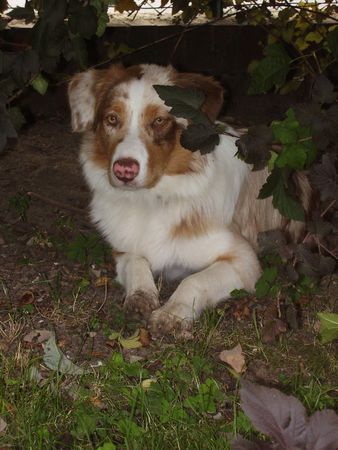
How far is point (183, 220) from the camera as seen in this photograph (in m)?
4.21

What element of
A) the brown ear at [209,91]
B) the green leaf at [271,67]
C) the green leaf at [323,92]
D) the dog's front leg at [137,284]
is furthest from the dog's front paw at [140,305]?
the green leaf at [323,92]

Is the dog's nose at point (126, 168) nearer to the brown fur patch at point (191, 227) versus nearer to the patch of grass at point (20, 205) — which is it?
the brown fur patch at point (191, 227)

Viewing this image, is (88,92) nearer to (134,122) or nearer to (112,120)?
(112,120)

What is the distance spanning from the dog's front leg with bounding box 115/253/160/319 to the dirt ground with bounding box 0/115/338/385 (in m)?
0.07

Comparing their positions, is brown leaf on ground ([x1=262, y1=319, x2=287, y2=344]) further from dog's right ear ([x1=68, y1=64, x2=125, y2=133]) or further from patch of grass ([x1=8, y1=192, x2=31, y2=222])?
patch of grass ([x1=8, y1=192, x2=31, y2=222])

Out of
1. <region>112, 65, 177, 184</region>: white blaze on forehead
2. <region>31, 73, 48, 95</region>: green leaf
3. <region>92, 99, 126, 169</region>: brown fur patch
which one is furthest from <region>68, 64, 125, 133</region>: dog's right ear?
<region>31, 73, 48, 95</region>: green leaf

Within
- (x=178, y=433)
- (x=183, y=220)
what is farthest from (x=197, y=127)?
(x=183, y=220)

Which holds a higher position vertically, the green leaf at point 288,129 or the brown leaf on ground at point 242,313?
the green leaf at point 288,129

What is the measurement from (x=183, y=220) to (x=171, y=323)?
0.80m

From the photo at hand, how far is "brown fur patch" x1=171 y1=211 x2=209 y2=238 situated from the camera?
4.18m

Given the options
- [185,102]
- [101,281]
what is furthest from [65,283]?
[185,102]

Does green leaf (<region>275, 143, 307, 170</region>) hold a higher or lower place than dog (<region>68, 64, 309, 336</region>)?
higher

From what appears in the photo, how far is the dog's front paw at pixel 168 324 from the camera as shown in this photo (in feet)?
11.7

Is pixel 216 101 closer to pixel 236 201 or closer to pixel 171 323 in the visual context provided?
pixel 236 201
